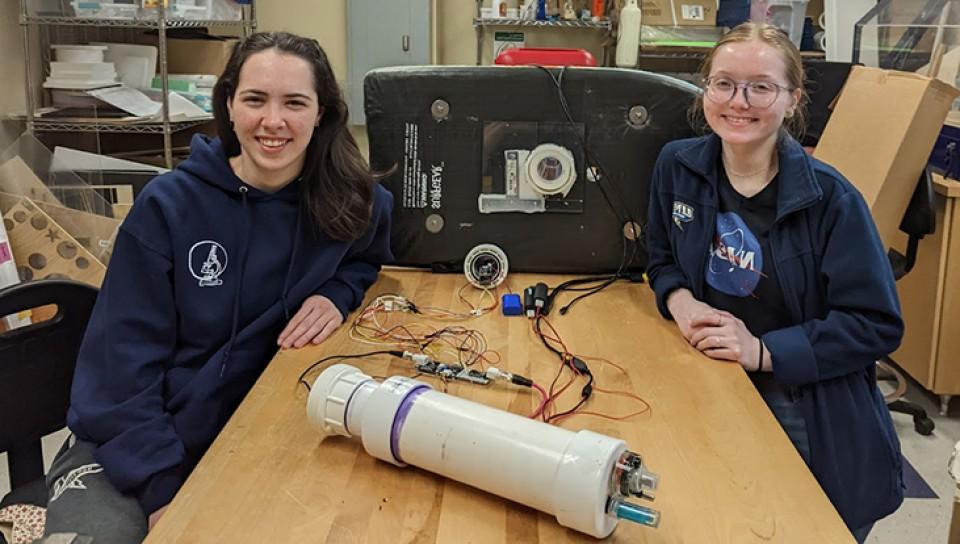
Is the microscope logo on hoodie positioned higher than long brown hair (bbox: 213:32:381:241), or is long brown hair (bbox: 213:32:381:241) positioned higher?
long brown hair (bbox: 213:32:381:241)

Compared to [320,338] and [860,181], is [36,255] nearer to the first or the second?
[320,338]

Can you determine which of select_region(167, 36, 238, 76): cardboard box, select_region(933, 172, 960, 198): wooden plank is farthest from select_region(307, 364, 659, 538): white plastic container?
select_region(167, 36, 238, 76): cardboard box

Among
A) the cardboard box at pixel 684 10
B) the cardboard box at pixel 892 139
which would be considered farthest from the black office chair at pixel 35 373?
the cardboard box at pixel 684 10

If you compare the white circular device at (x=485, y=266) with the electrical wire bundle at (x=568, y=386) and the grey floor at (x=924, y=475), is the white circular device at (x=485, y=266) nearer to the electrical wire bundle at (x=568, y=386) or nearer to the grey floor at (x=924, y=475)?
the electrical wire bundle at (x=568, y=386)

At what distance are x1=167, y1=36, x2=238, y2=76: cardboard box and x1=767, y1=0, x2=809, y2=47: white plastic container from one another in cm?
247

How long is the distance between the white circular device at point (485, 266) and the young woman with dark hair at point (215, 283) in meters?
0.25

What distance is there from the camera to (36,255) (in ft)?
9.11

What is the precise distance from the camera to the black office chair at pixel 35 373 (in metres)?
1.42

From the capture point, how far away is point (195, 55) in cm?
369

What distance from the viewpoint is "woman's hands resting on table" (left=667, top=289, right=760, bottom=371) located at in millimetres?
1468

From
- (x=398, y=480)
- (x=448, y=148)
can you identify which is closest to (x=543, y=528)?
(x=398, y=480)

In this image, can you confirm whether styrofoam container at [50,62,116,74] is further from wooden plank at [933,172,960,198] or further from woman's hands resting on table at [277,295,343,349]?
wooden plank at [933,172,960,198]

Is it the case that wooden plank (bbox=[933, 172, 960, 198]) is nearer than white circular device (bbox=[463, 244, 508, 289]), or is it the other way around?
white circular device (bbox=[463, 244, 508, 289])

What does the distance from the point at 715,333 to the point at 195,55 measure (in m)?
2.89
